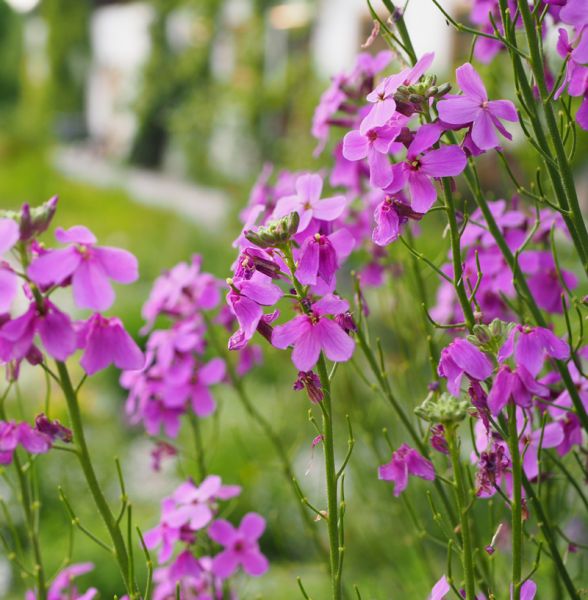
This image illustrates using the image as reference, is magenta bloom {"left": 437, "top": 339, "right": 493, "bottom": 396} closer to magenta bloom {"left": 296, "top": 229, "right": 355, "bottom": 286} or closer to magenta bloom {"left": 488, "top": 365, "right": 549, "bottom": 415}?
magenta bloom {"left": 488, "top": 365, "right": 549, "bottom": 415}

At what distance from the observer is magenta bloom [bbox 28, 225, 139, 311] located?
0.64m

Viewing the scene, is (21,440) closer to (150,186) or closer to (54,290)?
(54,290)

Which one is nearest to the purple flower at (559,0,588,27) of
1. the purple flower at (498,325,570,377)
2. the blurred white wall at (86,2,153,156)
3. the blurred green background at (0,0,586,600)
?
the purple flower at (498,325,570,377)

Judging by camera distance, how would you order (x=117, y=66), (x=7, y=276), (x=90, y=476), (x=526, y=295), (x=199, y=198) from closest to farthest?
(x=7, y=276) < (x=90, y=476) < (x=526, y=295) < (x=199, y=198) < (x=117, y=66)

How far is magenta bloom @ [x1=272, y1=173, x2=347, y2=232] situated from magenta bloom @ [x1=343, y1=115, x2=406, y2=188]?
0.04 m

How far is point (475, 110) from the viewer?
71 centimetres

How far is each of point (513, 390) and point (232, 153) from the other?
9198mm

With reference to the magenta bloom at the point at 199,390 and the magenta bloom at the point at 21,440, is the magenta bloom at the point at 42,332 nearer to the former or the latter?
the magenta bloom at the point at 21,440

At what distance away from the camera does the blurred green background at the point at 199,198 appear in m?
1.75

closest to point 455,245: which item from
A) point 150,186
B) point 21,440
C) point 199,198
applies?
point 21,440

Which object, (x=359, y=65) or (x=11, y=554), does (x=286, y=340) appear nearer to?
(x=11, y=554)

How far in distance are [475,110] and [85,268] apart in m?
0.35

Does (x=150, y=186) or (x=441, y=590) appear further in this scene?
(x=150, y=186)

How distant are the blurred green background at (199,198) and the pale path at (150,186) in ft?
0.17
